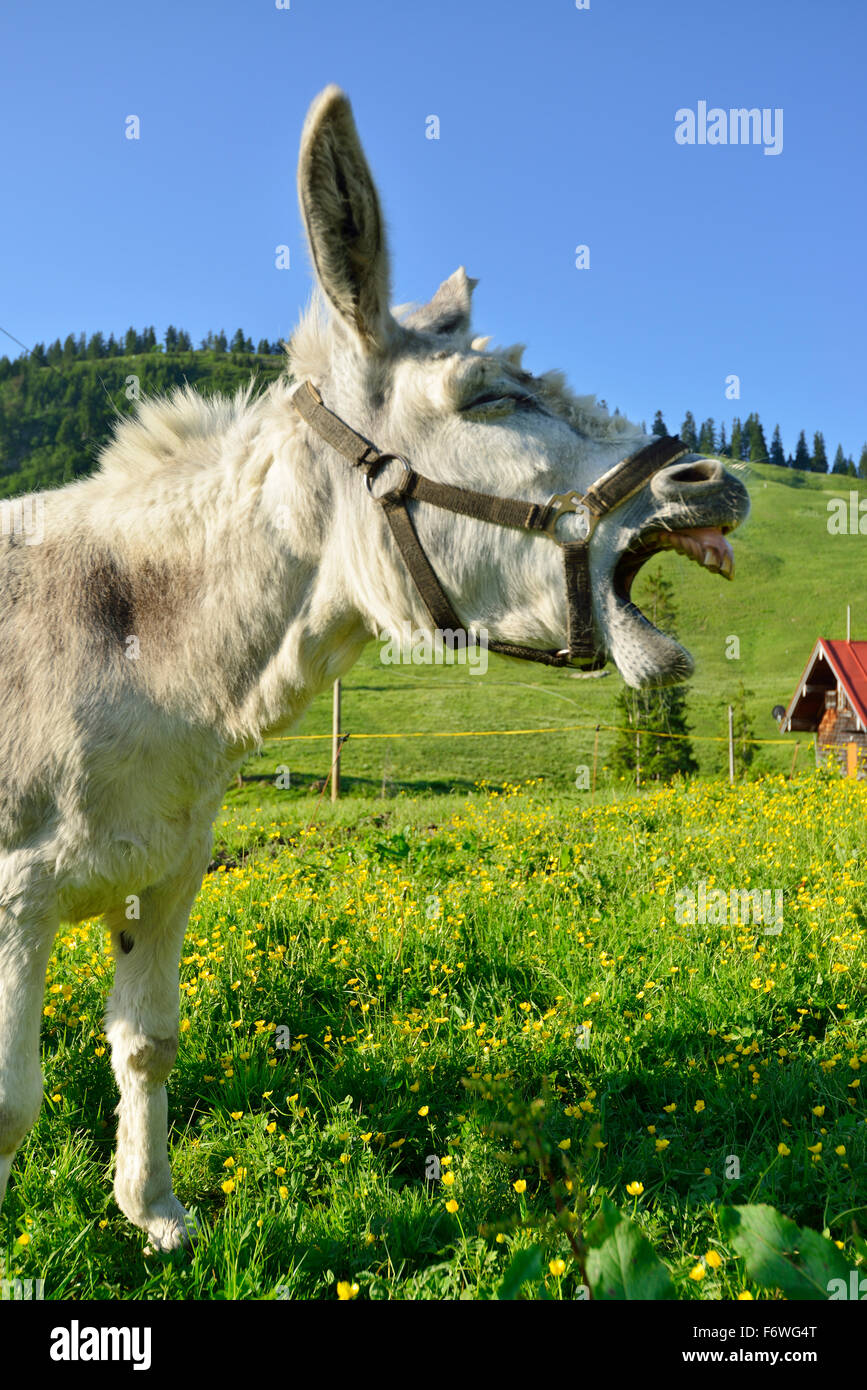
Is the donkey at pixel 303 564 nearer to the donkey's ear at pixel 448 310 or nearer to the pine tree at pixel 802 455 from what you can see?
the donkey's ear at pixel 448 310

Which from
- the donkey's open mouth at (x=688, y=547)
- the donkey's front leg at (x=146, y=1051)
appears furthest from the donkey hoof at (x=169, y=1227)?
the donkey's open mouth at (x=688, y=547)

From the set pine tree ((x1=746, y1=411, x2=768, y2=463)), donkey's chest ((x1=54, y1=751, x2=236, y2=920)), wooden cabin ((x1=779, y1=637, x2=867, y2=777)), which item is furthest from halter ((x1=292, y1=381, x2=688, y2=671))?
pine tree ((x1=746, y1=411, x2=768, y2=463))

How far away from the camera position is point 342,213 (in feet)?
6.46

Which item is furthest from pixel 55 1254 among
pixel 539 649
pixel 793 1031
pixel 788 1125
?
pixel 793 1031

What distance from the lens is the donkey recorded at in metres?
2.02

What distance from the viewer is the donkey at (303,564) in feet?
6.63

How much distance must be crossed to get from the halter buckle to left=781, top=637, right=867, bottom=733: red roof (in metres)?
23.8

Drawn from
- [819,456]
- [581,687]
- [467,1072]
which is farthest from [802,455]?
[467,1072]

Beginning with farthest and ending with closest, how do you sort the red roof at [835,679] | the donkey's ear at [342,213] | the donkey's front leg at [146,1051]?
the red roof at [835,679] < the donkey's front leg at [146,1051] < the donkey's ear at [342,213]

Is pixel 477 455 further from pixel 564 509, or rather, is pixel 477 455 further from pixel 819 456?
pixel 819 456

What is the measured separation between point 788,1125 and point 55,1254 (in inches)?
107

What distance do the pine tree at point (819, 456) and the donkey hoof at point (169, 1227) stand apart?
571ft

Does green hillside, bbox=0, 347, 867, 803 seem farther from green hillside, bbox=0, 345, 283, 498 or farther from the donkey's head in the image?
green hillside, bbox=0, 345, 283, 498

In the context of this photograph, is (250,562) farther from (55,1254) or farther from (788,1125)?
(788,1125)
